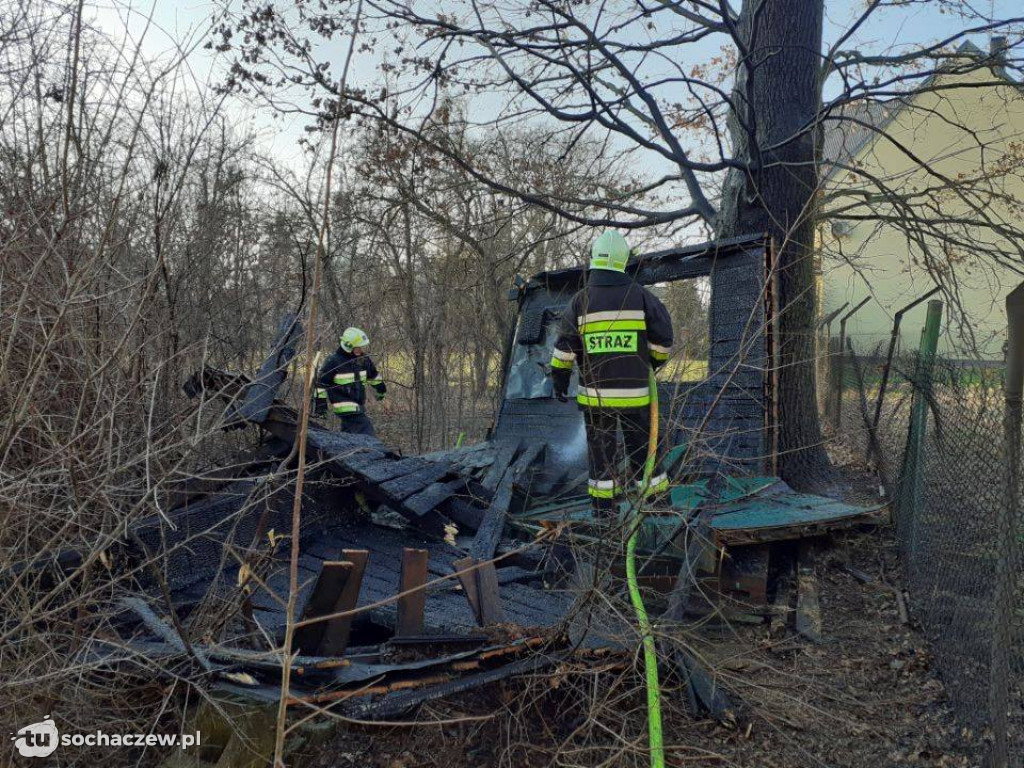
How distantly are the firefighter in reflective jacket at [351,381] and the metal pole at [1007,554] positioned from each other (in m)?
6.88

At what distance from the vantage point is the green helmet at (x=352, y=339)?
343 inches

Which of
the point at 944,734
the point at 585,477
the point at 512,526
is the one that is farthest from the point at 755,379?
the point at 944,734

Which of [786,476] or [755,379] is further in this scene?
[786,476]

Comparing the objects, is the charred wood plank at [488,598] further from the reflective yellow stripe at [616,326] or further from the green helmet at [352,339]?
the green helmet at [352,339]

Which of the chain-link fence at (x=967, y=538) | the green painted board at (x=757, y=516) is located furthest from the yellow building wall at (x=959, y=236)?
the green painted board at (x=757, y=516)

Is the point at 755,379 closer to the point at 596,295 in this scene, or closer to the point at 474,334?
the point at 596,295

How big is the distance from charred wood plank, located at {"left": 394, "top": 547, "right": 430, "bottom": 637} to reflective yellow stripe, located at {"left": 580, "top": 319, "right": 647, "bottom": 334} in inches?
86.9

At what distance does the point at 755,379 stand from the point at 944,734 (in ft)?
10.5

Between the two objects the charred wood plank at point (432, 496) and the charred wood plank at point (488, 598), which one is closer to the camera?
the charred wood plank at point (488, 598)

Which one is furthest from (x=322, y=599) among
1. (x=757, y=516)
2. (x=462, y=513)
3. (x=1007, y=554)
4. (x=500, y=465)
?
(x=500, y=465)

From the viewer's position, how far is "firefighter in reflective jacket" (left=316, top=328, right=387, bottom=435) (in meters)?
8.76

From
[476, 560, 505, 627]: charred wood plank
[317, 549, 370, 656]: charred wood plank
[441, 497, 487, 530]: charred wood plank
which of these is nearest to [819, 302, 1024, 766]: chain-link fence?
[476, 560, 505, 627]: charred wood plank

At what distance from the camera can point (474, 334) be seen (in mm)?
15297

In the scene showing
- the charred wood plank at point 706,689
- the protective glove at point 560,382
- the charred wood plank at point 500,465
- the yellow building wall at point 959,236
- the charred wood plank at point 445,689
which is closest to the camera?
the charred wood plank at point 445,689
